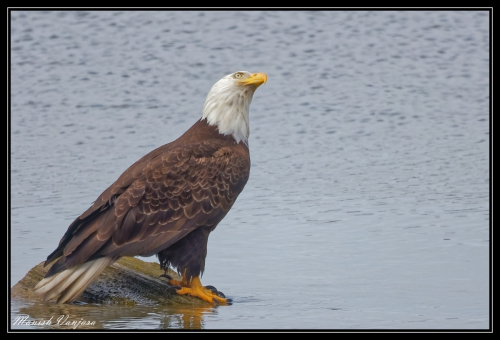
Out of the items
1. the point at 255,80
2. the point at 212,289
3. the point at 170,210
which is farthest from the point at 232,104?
the point at 212,289

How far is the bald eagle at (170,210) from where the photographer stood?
6.25 metres

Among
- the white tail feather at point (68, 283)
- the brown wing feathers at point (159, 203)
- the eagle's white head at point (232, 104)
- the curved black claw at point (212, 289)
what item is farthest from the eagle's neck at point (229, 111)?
the white tail feather at point (68, 283)

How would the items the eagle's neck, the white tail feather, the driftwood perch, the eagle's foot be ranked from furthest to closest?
the eagle's neck < the eagle's foot < the driftwood perch < the white tail feather

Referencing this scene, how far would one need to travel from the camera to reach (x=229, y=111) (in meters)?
7.16

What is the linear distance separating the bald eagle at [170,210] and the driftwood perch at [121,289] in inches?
3.5

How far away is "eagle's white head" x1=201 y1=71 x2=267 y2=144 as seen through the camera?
7152 mm

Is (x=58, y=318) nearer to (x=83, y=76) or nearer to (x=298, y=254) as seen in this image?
(x=298, y=254)

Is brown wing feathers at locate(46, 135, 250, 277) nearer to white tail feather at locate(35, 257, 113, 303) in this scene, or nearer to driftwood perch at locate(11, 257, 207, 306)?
white tail feather at locate(35, 257, 113, 303)

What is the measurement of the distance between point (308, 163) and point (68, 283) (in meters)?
4.26

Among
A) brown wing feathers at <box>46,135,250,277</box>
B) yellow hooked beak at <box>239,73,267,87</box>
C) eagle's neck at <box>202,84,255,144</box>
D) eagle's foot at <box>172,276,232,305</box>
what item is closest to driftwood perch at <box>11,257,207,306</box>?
eagle's foot at <box>172,276,232,305</box>

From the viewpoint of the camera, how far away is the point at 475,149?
33.9 feet

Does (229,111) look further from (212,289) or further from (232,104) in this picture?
A: (212,289)

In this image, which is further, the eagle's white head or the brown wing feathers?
the eagle's white head

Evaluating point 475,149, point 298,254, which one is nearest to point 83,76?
point 475,149
